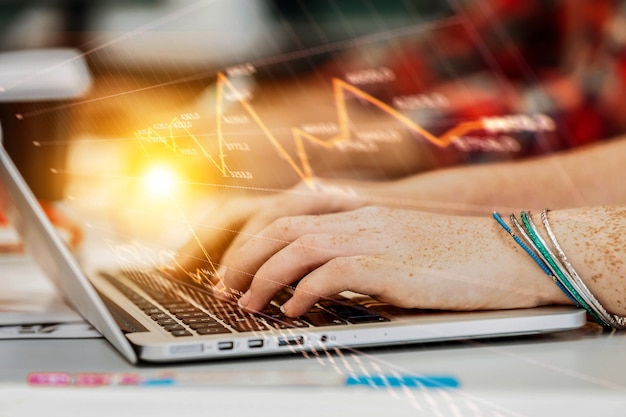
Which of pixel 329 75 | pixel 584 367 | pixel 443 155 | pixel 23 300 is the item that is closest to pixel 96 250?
pixel 23 300

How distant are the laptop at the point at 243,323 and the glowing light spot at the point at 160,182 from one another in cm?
11

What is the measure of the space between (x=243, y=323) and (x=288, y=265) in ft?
0.17

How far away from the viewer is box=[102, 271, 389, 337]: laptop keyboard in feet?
1.36

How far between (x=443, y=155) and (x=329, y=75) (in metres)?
0.19

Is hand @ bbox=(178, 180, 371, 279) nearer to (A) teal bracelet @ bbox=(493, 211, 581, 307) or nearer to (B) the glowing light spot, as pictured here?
(B) the glowing light spot

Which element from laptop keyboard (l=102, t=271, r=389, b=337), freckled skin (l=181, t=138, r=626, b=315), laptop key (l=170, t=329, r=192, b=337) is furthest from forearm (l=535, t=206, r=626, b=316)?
laptop key (l=170, t=329, r=192, b=337)

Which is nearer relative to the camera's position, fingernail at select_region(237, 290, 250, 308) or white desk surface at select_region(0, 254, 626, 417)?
white desk surface at select_region(0, 254, 626, 417)

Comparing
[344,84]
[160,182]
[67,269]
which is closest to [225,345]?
[67,269]

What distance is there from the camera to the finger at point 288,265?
1.49 ft

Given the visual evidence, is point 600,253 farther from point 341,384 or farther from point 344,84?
point 344,84

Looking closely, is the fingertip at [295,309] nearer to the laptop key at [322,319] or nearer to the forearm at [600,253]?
the laptop key at [322,319]

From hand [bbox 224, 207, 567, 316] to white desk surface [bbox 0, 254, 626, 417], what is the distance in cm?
4
